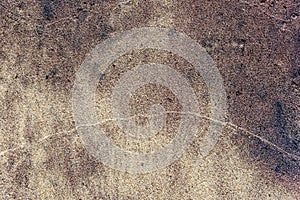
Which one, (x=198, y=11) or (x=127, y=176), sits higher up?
(x=198, y=11)

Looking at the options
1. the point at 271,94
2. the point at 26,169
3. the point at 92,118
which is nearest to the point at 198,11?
the point at 271,94

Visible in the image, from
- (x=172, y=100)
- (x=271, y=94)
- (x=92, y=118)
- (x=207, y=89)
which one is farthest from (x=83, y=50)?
(x=271, y=94)

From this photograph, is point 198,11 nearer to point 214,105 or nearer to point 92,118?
point 214,105

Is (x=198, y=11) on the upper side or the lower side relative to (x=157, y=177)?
upper

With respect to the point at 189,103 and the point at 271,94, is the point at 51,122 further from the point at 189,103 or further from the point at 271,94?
the point at 271,94

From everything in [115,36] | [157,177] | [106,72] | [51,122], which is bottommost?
[157,177]
